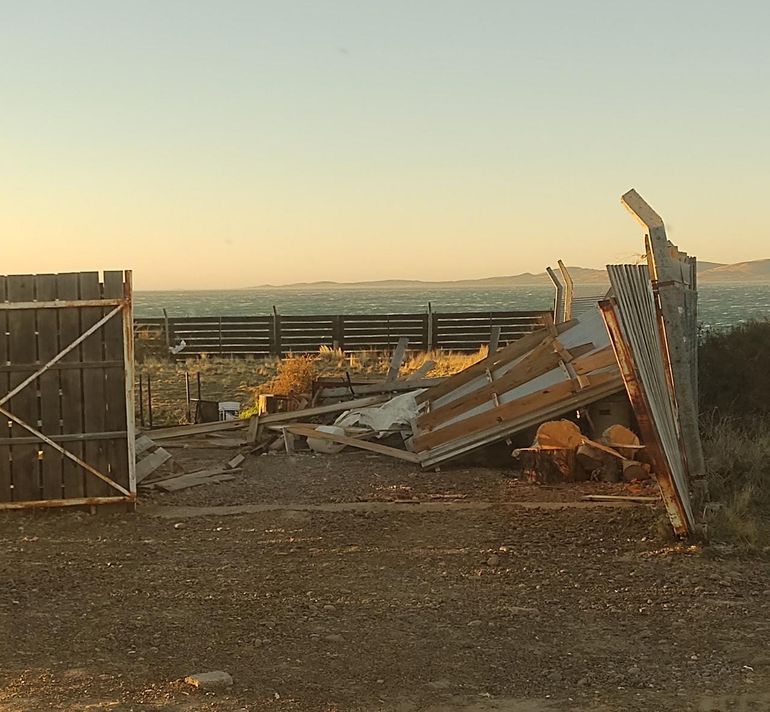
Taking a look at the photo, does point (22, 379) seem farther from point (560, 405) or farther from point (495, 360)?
point (495, 360)

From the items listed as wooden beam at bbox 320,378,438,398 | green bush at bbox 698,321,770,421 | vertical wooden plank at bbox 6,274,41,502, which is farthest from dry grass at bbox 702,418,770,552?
vertical wooden plank at bbox 6,274,41,502

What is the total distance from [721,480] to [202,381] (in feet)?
53.6

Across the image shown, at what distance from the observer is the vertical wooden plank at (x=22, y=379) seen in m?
9.64

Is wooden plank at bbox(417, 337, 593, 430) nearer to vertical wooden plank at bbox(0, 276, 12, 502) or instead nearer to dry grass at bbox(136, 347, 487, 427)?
dry grass at bbox(136, 347, 487, 427)

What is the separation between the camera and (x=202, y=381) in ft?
78.4

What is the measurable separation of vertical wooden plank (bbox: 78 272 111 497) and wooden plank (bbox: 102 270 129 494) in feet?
0.13

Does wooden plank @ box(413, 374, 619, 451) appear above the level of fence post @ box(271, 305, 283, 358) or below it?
below

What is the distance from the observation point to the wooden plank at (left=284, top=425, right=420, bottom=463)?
11953 mm

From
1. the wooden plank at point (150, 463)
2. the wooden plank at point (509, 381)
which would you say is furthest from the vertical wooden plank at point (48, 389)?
the wooden plank at point (509, 381)

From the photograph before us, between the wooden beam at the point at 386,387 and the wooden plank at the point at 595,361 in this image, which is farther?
the wooden beam at the point at 386,387

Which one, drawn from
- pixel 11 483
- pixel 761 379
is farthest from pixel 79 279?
pixel 761 379

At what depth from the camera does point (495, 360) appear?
42.3 ft

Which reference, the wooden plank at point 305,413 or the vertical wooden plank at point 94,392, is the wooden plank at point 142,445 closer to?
the vertical wooden plank at point 94,392

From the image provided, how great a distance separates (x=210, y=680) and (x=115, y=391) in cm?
519
